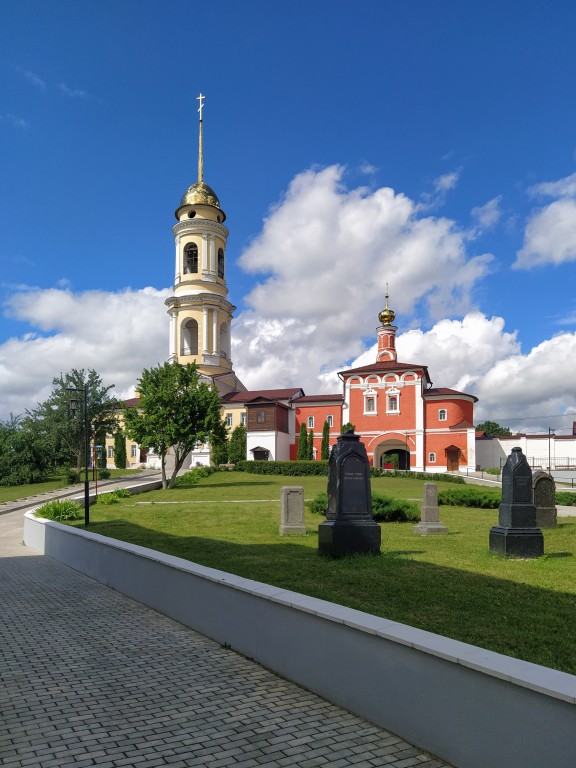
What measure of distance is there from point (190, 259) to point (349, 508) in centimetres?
5698

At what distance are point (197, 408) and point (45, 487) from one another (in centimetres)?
1322

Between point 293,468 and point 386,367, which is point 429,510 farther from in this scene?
point 386,367

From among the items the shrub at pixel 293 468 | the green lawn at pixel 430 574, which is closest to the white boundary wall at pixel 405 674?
the green lawn at pixel 430 574

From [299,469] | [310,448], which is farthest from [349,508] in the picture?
[310,448]

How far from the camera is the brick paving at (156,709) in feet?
13.8

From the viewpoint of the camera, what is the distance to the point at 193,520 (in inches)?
697

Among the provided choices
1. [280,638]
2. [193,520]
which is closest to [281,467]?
[193,520]

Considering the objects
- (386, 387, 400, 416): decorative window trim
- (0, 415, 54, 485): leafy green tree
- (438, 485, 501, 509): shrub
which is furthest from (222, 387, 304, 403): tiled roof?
(438, 485, 501, 509): shrub

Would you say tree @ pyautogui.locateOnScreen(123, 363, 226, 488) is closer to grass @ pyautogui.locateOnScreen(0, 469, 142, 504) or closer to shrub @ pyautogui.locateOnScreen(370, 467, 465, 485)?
grass @ pyautogui.locateOnScreen(0, 469, 142, 504)

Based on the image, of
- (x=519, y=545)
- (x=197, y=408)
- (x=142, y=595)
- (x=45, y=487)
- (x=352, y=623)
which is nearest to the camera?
(x=352, y=623)

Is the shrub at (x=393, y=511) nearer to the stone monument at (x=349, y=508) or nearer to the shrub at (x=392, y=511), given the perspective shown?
the shrub at (x=392, y=511)

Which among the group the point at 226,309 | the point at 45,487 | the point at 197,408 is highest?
the point at 226,309

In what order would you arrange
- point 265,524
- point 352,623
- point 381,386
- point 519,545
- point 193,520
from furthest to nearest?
point 381,386 → point 193,520 → point 265,524 → point 519,545 → point 352,623

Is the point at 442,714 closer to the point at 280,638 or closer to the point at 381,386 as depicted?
the point at 280,638
